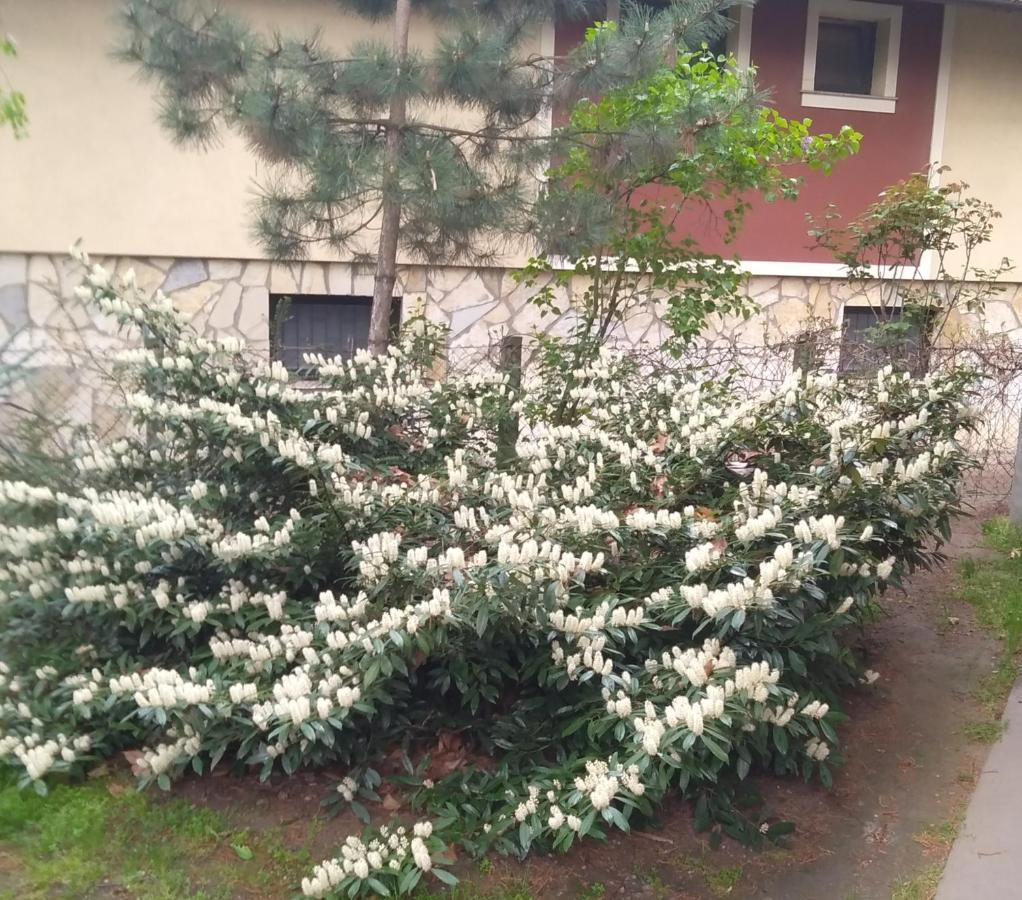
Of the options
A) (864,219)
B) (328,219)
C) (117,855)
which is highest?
(864,219)

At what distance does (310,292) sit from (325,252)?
2.78 feet

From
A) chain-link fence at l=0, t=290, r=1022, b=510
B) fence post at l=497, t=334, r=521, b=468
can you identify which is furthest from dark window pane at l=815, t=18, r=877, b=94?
fence post at l=497, t=334, r=521, b=468

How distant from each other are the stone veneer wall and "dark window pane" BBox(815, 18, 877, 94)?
204 centimetres

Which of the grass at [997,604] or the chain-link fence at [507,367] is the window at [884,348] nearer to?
the chain-link fence at [507,367]

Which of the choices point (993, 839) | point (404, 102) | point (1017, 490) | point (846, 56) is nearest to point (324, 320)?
point (404, 102)

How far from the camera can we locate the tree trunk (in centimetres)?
420

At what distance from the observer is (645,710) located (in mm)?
2582

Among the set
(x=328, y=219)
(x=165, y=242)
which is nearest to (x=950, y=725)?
(x=328, y=219)

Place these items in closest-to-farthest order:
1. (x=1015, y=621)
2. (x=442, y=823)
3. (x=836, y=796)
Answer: (x=442, y=823) → (x=836, y=796) → (x=1015, y=621)

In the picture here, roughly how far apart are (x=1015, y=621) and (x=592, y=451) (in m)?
2.21

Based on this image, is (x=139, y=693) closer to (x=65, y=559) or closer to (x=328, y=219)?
(x=65, y=559)

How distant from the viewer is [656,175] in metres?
5.36

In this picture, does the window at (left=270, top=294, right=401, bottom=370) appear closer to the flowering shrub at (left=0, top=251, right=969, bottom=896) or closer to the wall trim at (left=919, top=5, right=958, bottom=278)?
the flowering shrub at (left=0, top=251, right=969, bottom=896)

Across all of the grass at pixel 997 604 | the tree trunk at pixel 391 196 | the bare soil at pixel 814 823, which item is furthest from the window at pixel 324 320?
the bare soil at pixel 814 823
